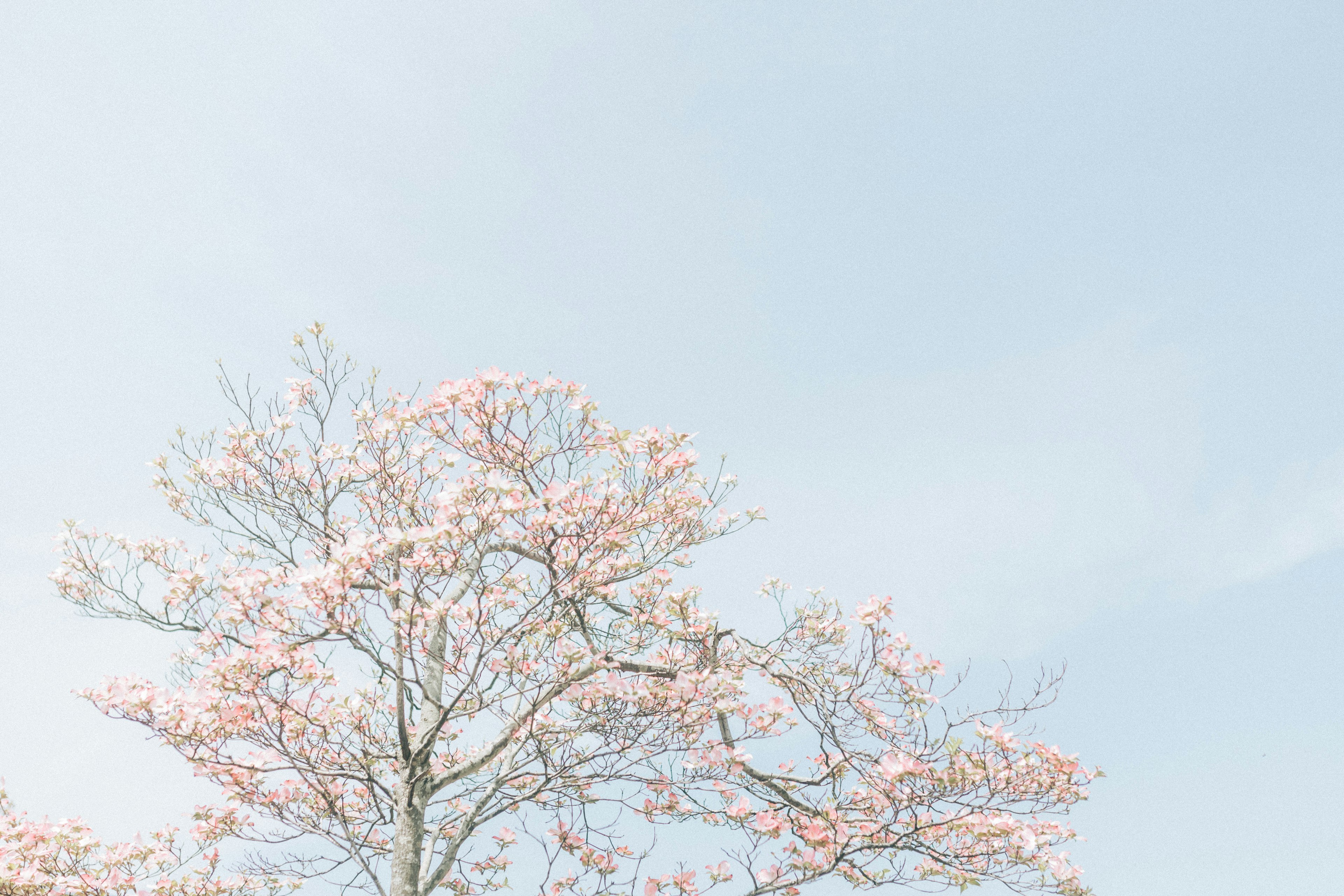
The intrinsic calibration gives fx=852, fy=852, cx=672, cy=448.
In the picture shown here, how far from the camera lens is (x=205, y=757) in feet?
17.7

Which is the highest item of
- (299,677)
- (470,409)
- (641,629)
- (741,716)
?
(470,409)

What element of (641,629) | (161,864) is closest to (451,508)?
(641,629)

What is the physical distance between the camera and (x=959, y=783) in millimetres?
5082

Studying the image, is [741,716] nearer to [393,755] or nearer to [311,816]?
[393,755]

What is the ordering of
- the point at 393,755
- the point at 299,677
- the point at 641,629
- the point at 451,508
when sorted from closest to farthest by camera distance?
the point at 451,508 < the point at 299,677 < the point at 393,755 < the point at 641,629

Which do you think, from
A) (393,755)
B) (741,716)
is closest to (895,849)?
(741,716)

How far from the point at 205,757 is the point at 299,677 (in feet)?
3.22

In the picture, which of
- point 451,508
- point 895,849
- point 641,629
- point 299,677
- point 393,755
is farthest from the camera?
point 641,629

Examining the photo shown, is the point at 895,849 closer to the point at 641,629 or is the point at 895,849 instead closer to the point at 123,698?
the point at 641,629

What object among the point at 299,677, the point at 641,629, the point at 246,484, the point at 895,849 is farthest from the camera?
the point at 246,484

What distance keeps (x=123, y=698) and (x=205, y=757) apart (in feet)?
2.02

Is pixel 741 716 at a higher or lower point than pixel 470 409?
lower

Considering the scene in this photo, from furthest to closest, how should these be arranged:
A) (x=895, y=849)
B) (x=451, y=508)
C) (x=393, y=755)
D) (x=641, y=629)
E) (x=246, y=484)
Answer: (x=246, y=484) → (x=641, y=629) → (x=393, y=755) → (x=895, y=849) → (x=451, y=508)

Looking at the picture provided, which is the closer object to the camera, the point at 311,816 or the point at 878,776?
the point at 878,776
